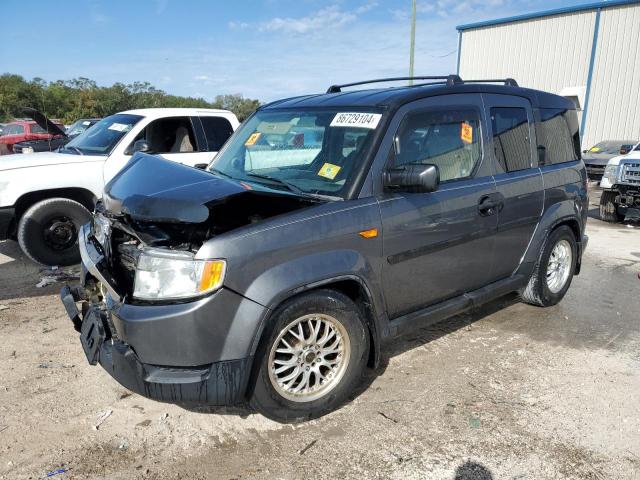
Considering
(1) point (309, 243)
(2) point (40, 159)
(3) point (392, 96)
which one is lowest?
(1) point (309, 243)

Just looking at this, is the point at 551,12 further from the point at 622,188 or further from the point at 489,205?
the point at 489,205

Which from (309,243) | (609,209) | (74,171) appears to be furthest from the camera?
(609,209)

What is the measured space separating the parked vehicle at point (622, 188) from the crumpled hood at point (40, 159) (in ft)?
29.2

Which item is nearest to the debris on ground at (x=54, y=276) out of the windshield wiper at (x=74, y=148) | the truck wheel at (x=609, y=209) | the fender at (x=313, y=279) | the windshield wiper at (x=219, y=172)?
the windshield wiper at (x=74, y=148)

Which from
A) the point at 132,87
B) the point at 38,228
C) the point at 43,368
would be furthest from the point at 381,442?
the point at 132,87

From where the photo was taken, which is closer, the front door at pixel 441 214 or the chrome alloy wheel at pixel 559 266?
the front door at pixel 441 214

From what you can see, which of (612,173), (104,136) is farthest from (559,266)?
(612,173)

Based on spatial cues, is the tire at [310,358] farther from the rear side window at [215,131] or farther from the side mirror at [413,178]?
the rear side window at [215,131]

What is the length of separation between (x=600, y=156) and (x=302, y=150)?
53.7ft

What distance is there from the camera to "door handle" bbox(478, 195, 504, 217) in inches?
145

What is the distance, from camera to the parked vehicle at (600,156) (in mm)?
16141

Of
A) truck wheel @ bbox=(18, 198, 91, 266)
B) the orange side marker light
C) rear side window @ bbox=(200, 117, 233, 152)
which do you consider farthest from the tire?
rear side window @ bbox=(200, 117, 233, 152)

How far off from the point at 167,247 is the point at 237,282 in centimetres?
46

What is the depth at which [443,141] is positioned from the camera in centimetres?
358
